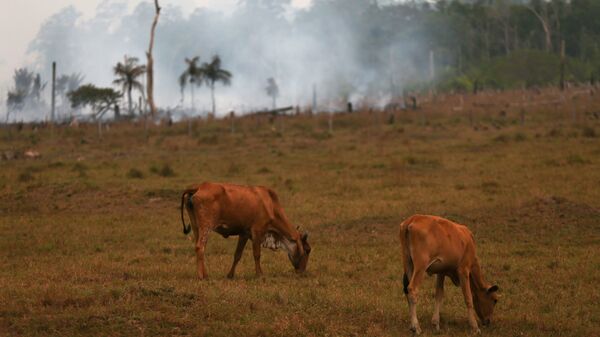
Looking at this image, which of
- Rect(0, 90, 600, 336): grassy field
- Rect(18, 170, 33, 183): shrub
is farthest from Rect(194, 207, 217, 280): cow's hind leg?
Rect(18, 170, 33, 183): shrub

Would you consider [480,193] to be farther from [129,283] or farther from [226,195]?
[129,283]

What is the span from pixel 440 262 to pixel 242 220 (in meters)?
4.29

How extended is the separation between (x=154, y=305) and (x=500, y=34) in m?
85.7

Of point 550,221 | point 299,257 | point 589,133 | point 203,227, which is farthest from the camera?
point 589,133

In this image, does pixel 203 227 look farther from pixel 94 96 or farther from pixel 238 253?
pixel 94 96

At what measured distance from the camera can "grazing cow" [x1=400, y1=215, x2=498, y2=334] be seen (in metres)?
9.95

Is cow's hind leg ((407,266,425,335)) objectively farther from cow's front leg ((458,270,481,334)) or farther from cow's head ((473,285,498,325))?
cow's head ((473,285,498,325))

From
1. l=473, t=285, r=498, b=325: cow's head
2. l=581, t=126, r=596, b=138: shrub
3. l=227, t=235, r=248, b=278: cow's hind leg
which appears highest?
l=581, t=126, r=596, b=138: shrub

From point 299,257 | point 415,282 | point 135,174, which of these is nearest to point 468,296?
point 415,282

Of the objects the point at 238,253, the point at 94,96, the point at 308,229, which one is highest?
the point at 94,96

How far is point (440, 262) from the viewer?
10180 mm

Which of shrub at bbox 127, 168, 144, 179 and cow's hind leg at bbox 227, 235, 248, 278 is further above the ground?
shrub at bbox 127, 168, 144, 179

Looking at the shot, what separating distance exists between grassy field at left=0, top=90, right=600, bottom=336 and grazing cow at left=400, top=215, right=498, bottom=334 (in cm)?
32

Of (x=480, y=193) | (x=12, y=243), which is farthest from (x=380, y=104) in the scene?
(x=12, y=243)
